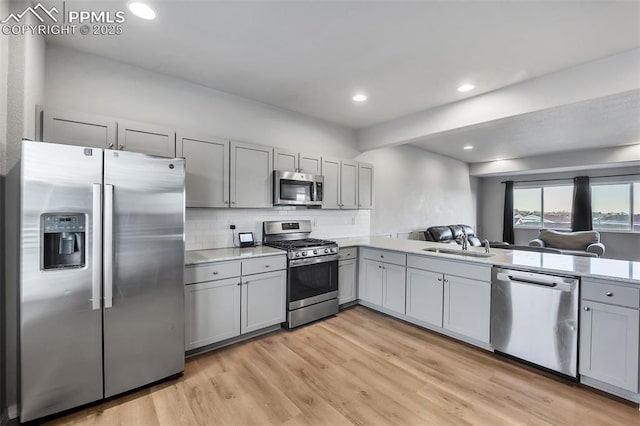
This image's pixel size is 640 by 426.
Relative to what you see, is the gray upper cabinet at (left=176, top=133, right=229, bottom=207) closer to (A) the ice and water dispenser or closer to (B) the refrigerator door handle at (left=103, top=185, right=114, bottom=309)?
(B) the refrigerator door handle at (left=103, top=185, right=114, bottom=309)

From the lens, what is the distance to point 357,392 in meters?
2.12

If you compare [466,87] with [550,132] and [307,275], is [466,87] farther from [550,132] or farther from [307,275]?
[550,132]

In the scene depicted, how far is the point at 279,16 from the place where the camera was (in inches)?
80.4

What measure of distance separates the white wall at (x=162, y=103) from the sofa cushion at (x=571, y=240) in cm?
598

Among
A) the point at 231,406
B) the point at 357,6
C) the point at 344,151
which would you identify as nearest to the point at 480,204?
the point at 344,151

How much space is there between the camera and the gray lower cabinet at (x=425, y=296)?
306 centimetres

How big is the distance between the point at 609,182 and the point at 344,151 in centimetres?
700

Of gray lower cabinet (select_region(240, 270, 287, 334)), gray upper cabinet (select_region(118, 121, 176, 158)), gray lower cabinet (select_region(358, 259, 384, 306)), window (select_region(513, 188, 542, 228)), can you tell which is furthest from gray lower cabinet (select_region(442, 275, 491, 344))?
window (select_region(513, 188, 542, 228))

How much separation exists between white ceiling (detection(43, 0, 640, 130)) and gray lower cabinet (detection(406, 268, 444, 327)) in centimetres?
212

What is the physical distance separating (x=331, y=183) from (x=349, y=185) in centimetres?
38

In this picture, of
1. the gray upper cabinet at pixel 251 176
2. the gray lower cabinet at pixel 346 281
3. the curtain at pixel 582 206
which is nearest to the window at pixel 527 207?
the curtain at pixel 582 206

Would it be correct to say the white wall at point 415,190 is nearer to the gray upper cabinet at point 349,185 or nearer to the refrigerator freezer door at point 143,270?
the gray upper cabinet at point 349,185

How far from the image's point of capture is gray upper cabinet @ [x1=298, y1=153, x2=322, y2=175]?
380cm

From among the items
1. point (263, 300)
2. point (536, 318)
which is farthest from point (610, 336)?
point (263, 300)
